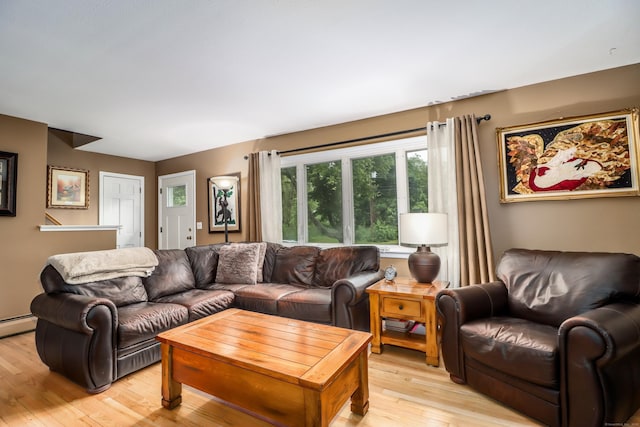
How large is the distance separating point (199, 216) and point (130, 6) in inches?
142

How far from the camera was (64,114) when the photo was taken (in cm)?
326

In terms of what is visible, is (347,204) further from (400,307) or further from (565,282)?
(565,282)

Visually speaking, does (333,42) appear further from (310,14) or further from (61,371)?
(61,371)

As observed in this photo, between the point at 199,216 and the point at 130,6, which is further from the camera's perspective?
the point at 199,216

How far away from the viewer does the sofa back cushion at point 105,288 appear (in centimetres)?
233

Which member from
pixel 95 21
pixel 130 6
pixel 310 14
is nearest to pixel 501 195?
pixel 310 14

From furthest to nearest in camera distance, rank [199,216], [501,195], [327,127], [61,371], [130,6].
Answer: [199,216] < [327,127] < [501,195] < [61,371] < [130,6]

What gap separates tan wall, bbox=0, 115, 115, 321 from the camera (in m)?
3.21

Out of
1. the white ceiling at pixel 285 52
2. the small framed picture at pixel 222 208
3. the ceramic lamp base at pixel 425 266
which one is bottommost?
the ceramic lamp base at pixel 425 266

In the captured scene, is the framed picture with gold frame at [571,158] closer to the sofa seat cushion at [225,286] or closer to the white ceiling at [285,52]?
the white ceiling at [285,52]

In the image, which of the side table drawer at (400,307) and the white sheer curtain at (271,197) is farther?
the white sheer curtain at (271,197)

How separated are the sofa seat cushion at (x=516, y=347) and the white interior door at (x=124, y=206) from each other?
5.13m

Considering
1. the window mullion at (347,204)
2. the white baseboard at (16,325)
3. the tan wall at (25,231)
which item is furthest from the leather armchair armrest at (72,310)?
the window mullion at (347,204)

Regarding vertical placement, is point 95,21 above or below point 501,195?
above
